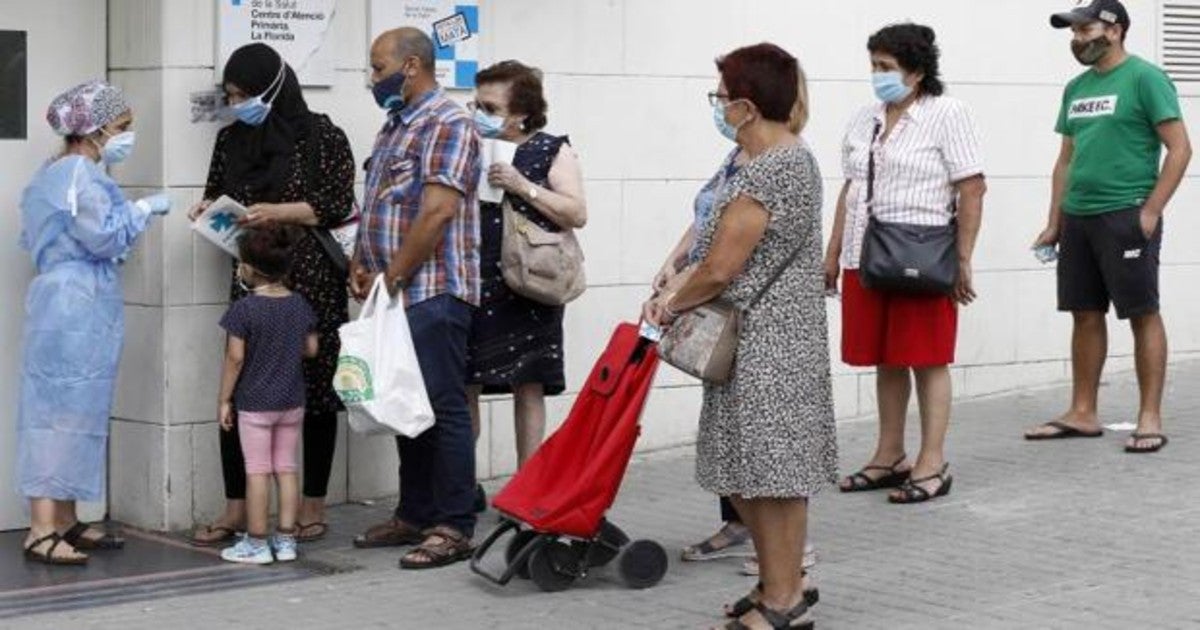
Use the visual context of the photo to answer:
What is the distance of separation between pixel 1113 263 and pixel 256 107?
12.2 ft

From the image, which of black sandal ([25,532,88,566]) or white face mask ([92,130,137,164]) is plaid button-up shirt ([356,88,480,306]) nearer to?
white face mask ([92,130,137,164])

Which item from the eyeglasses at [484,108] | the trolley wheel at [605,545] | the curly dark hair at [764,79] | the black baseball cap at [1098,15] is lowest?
the trolley wheel at [605,545]

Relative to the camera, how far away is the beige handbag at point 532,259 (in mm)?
8766

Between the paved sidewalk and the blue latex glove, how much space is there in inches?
55.6

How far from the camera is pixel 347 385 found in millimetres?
8070

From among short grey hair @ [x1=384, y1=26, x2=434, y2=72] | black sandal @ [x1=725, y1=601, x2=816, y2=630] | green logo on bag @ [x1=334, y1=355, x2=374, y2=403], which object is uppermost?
short grey hair @ [x1=384, y1=26, x2=434, y2=72]

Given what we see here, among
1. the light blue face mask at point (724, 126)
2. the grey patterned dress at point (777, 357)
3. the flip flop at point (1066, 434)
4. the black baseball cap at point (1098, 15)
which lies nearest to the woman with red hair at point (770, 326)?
the grey patterned dress at point (777, 357)

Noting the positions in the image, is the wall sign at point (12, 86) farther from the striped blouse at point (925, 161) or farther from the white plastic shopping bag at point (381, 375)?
the striped blouse at point (925, 161)

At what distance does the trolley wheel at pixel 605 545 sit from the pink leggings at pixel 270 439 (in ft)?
4.34

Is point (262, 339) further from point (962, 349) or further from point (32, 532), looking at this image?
point (962, 349)

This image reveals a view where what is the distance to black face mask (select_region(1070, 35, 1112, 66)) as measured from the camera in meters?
9.68

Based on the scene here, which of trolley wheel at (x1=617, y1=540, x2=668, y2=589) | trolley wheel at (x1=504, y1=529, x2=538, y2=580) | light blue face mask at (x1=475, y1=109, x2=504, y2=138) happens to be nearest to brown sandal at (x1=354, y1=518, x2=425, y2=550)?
trolley wheel at (x1=504, y1=529, x2=538, y2=580)

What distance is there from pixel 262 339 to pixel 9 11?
167 cm

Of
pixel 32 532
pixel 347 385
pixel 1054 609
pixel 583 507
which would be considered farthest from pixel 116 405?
pixel 1054 609
